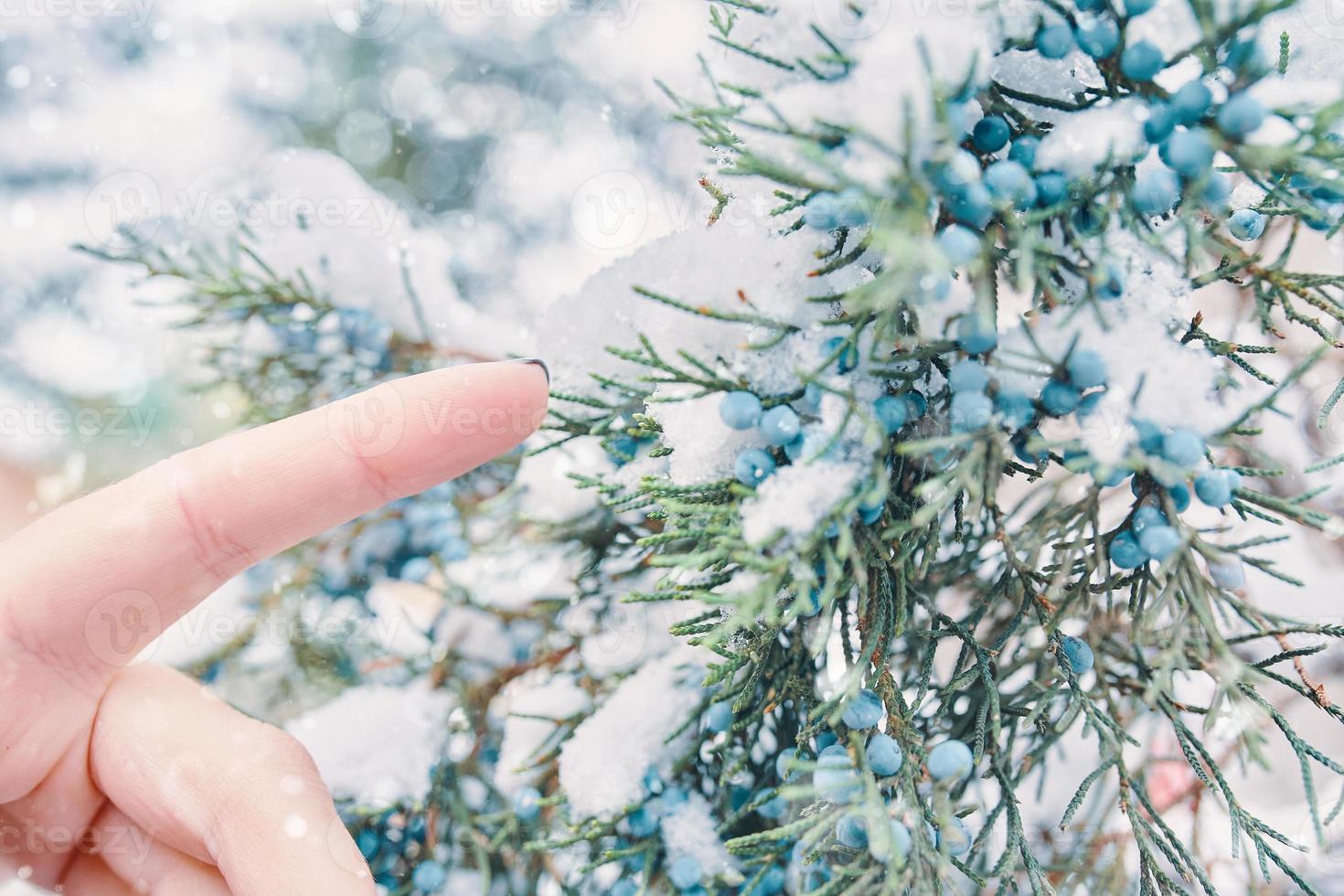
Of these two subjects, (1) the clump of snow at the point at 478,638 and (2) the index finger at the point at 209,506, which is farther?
(1) the clump of snow at the point at 478,638

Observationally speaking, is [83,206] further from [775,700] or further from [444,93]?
[775,700]

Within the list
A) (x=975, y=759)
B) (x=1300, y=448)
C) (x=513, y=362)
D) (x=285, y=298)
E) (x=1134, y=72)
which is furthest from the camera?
(x=1300, y=448)

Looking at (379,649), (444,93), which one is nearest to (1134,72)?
(379,649)

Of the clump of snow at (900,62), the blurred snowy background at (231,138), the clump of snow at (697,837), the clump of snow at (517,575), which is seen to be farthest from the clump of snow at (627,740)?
the blurred snowy background at (231,138)

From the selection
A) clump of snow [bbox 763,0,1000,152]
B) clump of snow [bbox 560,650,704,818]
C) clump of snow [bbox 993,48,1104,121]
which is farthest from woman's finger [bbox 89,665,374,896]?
clump of snow [bbox 993,48,1104,121]

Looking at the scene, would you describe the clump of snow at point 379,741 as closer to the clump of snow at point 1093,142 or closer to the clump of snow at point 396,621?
the clump of snow at point 396,621

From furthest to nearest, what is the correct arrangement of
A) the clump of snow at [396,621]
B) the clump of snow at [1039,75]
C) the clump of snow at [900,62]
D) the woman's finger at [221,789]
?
1. the clump of snow at [396,621]
2. the woman's finger at [221,789]
3. the clump of snow at [1039,75]
4. the clump of snow at [900,62]

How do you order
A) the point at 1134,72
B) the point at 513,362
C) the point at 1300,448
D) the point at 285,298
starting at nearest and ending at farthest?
1. the point at 1134,72
2. the point at 513,362
3. the point at 285,298
4. the point at 1300,448
